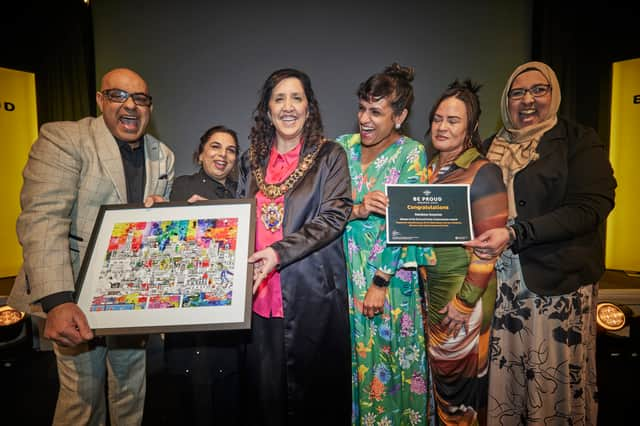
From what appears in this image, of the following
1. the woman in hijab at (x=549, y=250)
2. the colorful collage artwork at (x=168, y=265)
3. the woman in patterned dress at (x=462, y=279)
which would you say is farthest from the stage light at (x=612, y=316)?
the colorful collage artwork at (x=168, y=265)

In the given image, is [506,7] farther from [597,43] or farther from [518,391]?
[518,391]

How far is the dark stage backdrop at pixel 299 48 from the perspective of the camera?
3246mm

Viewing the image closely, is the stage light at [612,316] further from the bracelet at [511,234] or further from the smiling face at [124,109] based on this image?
the smiling face at [124,109]

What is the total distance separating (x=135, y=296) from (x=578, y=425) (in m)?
2.44

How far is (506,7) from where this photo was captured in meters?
3.27

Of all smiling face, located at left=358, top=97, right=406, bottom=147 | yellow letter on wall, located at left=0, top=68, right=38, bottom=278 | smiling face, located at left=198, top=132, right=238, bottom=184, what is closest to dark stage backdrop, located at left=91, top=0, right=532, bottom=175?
smiling face, located at left=198, top=132, right=238, bottom=184

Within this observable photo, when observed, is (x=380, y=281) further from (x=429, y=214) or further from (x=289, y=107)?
(x=289, y=107)

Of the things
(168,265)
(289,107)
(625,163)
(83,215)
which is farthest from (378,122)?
(625,163)

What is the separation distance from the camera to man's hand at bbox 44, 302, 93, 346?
1.49 meters

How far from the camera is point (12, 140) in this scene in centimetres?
363

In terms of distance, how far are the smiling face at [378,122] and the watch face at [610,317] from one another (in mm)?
2628

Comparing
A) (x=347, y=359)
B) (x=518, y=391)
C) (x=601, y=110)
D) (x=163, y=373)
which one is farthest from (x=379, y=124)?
(x=163, y=373)

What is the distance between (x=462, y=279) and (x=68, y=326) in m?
1.93

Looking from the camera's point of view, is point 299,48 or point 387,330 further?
point 299,48
